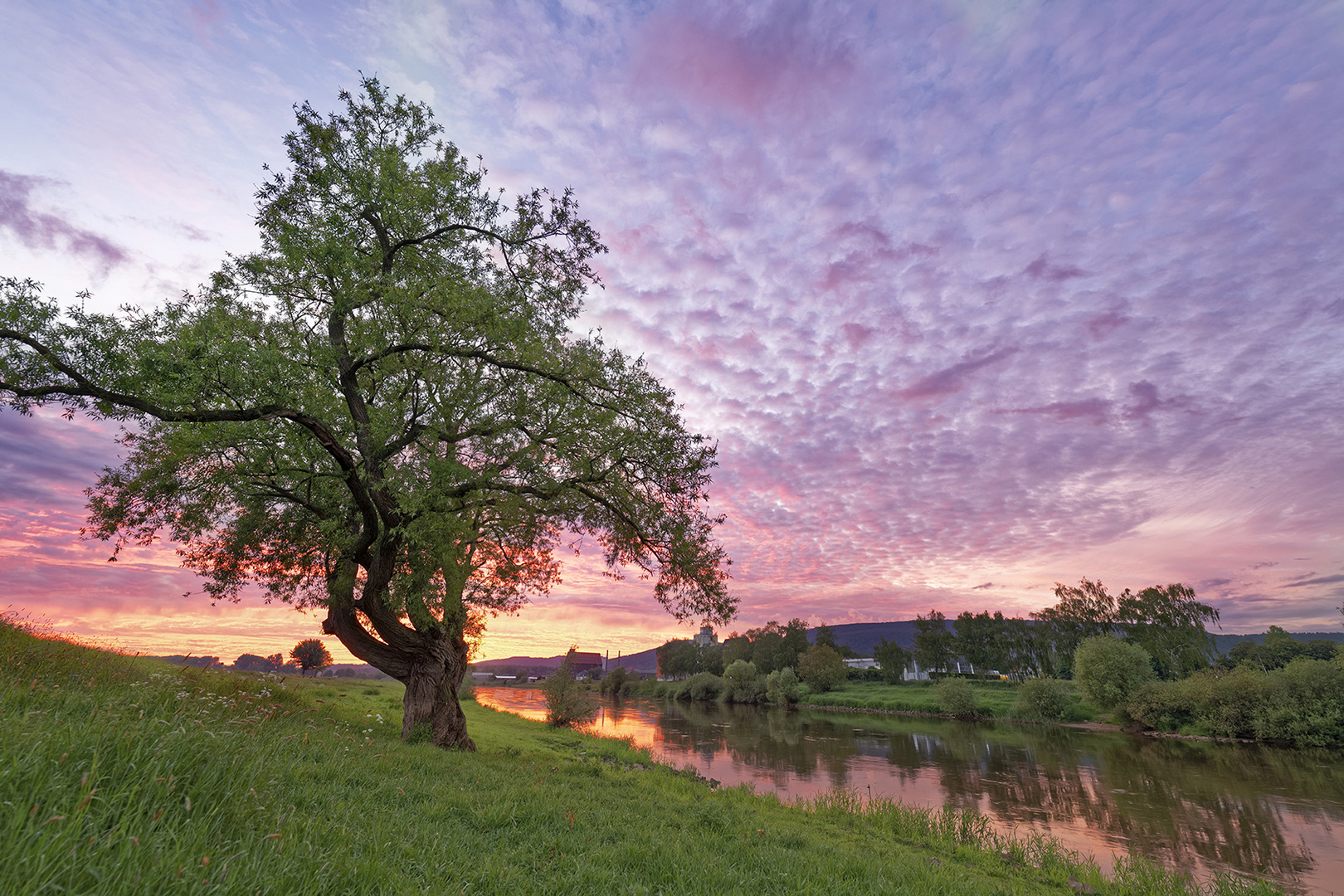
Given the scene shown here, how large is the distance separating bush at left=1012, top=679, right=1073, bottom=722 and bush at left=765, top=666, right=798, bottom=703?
Result: 110 ft

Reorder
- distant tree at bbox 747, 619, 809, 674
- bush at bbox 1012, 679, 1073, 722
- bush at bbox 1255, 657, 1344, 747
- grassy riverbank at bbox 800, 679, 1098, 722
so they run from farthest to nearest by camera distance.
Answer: distant tree at bbox 747, 619, 809, 674
grassy riverbank at bbox 800, 679, 1098, 722
bush at bbox 1012, 679, 1073, 722
bush at bbox 1255, 657, 1344, 747

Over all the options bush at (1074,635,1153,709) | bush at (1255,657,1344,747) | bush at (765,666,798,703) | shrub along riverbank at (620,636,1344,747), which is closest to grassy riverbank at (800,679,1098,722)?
shrub along riverbank at (620,636,1344,747)

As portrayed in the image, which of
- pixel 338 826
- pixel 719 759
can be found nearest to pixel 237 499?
pixel 338 826

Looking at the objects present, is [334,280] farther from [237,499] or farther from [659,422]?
[659,422]

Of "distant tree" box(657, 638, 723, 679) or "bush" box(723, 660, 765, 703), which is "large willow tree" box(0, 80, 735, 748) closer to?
"bush" box(723, 660, 765, 703)

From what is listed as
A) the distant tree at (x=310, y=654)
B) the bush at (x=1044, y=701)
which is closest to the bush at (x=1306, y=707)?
the bush at (x=1044, y=701)

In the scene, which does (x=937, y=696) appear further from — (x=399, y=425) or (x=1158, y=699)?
(x=399, y=425)

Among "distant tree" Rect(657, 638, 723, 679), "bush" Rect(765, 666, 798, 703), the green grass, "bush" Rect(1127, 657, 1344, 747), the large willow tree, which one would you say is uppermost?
the large willow tree

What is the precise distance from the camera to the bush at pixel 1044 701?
6419 centimetres

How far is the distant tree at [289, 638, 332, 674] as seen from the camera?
64875 mm

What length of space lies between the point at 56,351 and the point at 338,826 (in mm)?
12292

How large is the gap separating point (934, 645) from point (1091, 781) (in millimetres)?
94505

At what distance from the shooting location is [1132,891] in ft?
42.8

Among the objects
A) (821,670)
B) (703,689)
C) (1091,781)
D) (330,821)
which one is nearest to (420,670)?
(330,821)
